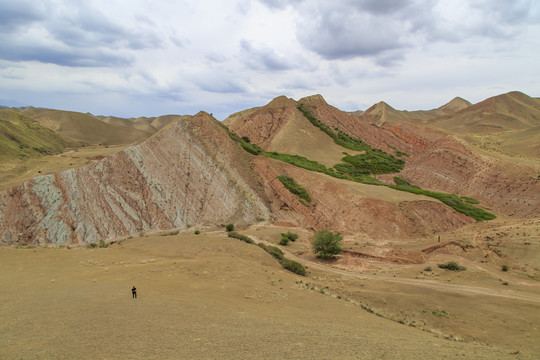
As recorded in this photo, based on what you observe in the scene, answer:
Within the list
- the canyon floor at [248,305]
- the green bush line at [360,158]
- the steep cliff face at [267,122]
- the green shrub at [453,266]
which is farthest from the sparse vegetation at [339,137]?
the green shrub at [453,266]

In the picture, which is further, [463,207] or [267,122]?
[267,122]

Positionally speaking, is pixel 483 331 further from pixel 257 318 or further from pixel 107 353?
pixel 107 353

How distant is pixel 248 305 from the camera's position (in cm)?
1279

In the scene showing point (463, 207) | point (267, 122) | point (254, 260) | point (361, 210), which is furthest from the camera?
point (267, 122)

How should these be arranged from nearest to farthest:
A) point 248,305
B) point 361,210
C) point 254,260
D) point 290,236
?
point 248,305, point 254,260, point 290,236, point 361,210

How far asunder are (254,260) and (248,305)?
7541 mm

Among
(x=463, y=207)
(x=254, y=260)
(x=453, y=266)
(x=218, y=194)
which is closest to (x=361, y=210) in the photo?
(x=463, y=207)

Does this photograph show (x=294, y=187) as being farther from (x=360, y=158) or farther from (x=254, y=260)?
(x=360, y=158)

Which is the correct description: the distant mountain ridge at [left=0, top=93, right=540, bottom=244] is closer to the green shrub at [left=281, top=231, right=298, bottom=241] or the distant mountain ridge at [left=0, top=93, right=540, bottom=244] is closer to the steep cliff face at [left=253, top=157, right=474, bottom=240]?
the steep cliff face at [left=253, top=157, right=474, bottom=240]

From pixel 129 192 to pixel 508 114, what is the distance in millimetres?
128109

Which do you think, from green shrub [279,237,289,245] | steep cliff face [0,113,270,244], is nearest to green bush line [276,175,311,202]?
steep cliff face [0,113,270,244]

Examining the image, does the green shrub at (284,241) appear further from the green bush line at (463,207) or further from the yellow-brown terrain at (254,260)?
the green bush line at (463,207)

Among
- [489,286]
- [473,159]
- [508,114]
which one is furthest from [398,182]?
[508,114]

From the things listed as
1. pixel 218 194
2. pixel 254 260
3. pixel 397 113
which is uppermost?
pixel 397 113
